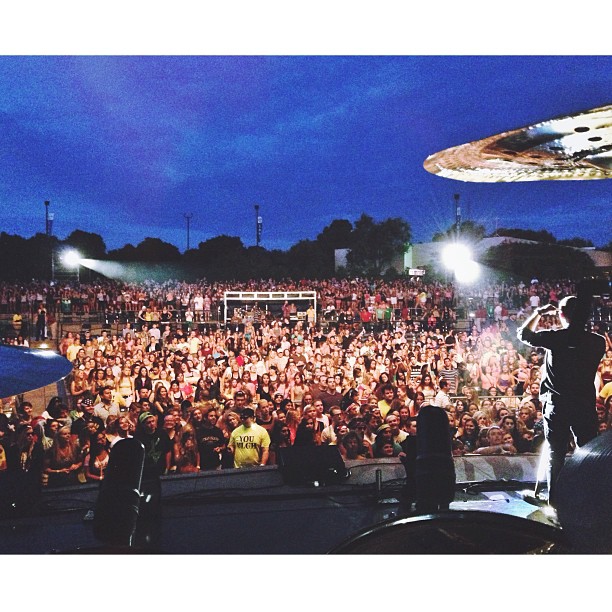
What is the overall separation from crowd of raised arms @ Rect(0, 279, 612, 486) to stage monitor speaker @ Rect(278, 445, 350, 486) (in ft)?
1.95

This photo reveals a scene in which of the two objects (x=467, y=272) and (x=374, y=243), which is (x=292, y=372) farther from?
(x=467, y=272)

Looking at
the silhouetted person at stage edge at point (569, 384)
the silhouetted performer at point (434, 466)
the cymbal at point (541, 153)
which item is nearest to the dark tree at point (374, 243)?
the cymbal at point (541, 153)

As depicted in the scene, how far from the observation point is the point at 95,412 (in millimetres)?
4898

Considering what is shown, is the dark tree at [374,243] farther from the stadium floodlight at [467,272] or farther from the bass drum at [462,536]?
the bass drum at [462,536]

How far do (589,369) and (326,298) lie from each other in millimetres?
2647

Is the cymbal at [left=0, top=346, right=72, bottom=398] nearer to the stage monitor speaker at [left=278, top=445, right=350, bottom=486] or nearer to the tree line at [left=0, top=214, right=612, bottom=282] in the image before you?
the stage monitor speaker at [left=278, top=445, right=350, bottom=486]

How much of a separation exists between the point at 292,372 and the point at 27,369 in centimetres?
361

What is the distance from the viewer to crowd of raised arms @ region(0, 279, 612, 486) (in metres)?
4.79

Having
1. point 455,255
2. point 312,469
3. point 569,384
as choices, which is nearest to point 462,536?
point 569,384

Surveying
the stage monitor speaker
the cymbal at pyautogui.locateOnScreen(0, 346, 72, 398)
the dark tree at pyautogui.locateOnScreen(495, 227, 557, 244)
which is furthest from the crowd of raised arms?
the cymbal at pyautogui.locateOnScreen(0, 346, 72, 398)

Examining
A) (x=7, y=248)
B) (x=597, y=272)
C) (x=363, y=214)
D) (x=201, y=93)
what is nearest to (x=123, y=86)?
(x=201, y=93)

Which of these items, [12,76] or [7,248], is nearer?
[12,76]

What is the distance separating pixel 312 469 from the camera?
4.11m

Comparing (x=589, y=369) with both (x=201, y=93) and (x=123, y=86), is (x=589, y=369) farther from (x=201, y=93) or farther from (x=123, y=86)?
(x=123, y=86)
